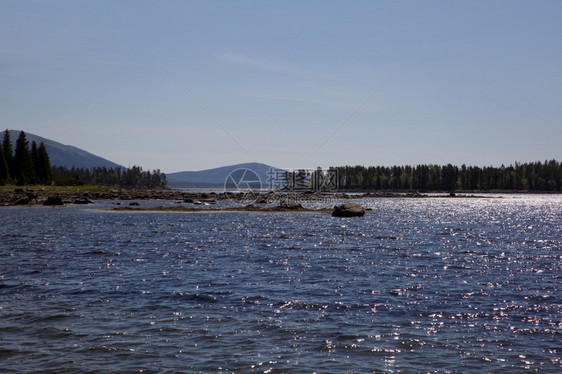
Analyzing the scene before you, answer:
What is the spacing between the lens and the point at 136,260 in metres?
29.6

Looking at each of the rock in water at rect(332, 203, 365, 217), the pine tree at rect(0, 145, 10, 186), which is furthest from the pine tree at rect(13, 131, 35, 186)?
the rock in water at rect(332, 203, 365, 217)

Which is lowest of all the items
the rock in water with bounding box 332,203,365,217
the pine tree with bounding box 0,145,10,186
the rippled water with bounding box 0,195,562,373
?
the rippled water with bounding box 0,195,562,373

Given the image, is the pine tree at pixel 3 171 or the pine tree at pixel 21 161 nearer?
the pine tree at pixel 3 171

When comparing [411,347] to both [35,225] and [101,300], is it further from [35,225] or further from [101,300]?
[35,225]

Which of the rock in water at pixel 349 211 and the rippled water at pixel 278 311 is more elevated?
the rock in water at pixel 349 211

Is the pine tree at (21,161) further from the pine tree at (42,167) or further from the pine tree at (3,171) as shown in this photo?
the pine tree at (42,167)

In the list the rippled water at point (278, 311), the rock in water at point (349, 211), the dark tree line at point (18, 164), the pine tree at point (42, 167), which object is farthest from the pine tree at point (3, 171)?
the rippled water at point (278, 311)

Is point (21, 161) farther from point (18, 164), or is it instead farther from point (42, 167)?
point (42, 167)

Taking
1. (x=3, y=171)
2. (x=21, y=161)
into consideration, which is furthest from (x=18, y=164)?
(x=3, y=171)

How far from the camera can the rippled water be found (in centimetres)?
1195

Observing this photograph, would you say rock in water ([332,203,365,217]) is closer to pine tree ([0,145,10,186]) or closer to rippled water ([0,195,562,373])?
rippled water ([0,195,562,373])

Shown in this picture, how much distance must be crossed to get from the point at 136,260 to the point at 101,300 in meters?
11.6

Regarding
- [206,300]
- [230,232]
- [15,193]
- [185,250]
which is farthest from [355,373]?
[15,193]

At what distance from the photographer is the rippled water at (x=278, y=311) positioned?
1195cm
